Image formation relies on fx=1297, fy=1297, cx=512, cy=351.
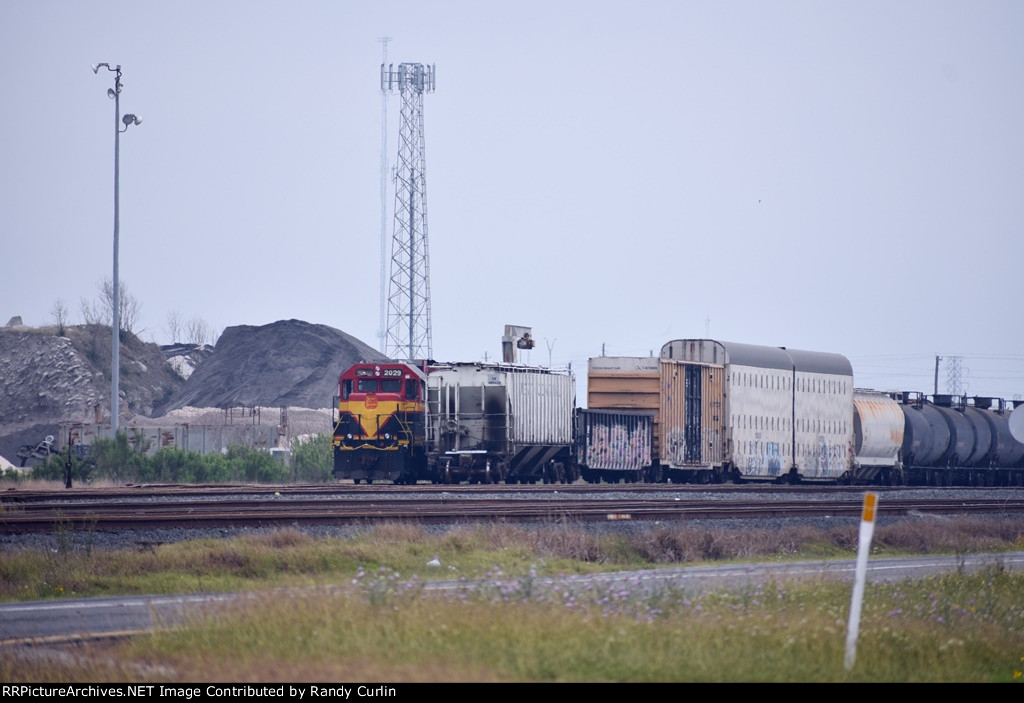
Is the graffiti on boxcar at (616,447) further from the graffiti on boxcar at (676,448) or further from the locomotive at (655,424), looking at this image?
the graffiti on boxcar at (676,448)

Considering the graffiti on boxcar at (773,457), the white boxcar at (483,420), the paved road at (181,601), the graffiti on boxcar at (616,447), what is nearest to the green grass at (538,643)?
the paved road at (181,601)

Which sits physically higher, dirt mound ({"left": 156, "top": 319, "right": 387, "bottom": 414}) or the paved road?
dirt mound ({"left": 156, "top": 319, "right": 387, "bottom": 414})

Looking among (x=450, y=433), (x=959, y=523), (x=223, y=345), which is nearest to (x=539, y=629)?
(x=959, y=523)

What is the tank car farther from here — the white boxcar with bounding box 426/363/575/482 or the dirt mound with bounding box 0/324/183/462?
the dirt mound with bounding box 0/324/183/462

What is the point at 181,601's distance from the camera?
13.2m

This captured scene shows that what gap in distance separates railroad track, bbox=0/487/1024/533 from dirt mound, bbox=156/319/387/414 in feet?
196

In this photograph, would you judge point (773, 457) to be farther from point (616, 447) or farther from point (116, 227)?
→ point (116, 227)

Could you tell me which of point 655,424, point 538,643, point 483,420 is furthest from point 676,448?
point 538,643

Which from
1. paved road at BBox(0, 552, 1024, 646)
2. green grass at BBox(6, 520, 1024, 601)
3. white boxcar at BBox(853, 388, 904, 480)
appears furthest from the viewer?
white boxcar at BBox(853, 388, 904, 480)

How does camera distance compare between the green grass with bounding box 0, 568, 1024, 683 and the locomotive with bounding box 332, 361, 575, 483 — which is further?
the locomotive with bounding box 332, 361, 575, 483

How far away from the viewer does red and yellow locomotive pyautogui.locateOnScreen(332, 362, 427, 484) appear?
3722 centimetres

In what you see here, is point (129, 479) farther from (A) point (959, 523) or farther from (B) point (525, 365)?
(A) point (959, 523)

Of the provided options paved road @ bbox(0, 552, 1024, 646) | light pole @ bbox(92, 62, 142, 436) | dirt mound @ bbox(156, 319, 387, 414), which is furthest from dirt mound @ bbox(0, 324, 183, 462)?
paved road @ bbox(0, 552, 1024, 646)
